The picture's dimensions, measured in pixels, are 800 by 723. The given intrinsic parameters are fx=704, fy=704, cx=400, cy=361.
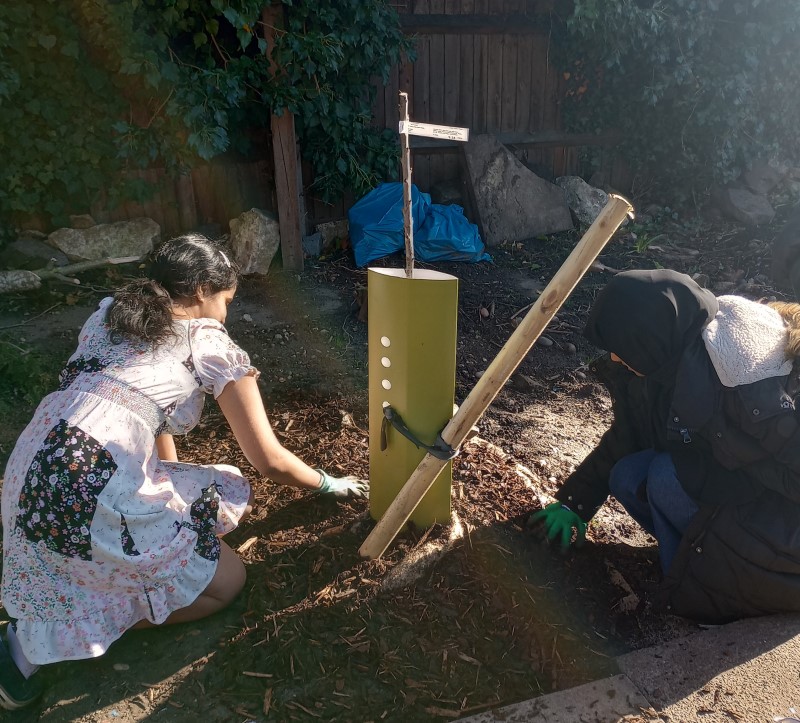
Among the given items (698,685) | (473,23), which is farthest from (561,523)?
(473,23)

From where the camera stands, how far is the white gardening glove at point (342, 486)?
261cm

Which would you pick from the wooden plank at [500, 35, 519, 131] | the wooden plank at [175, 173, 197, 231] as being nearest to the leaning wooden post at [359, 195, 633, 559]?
the wooden plank at [175, 173, 197, 231]

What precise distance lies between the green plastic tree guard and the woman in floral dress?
393mm

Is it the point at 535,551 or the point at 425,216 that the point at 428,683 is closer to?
the point at 535,551

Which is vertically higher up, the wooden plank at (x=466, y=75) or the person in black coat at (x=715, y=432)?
the wooden plank at (x=466, y=75)

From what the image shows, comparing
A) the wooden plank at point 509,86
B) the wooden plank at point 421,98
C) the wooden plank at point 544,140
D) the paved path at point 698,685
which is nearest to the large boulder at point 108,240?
the wooden plank at point 421,98

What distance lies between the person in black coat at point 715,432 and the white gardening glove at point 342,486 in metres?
1.06

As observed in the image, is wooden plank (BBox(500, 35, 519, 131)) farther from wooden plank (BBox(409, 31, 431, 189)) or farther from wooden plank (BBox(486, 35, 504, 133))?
wooden plank (BBox(409, 31, 431, 189))

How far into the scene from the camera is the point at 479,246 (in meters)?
6.41

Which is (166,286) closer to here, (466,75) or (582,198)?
(466,75)

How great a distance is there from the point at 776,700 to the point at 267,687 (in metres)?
1.51

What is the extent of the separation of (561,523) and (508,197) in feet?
15.8

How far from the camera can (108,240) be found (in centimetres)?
541

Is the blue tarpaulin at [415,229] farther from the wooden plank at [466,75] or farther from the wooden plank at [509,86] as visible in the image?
the wooden plank at [509,86]
